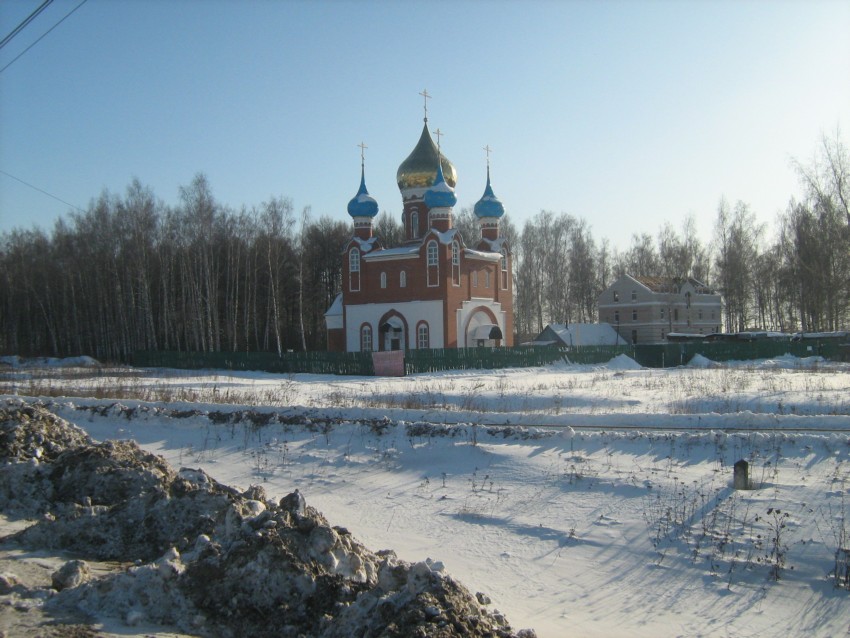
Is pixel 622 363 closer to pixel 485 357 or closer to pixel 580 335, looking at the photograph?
pixel 485 357

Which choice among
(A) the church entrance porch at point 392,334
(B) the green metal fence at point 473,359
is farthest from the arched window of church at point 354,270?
(B) the green metal fence at point 473,359

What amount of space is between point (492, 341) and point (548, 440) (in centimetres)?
3213

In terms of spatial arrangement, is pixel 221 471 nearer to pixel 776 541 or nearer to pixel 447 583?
pixel 447 583

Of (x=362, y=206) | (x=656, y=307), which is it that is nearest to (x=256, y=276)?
(x=362, y=206)

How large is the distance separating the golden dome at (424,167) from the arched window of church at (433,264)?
5354mm

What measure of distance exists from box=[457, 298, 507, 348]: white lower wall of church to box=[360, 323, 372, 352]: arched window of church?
20.2 feet

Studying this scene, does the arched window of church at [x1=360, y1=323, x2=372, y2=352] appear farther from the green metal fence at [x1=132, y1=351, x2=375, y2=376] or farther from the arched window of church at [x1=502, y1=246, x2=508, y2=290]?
the arched window of church at [x1=502, y1=246, x2=508, y2=290]

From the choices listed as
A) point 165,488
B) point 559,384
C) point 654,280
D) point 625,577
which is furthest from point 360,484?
point 654,280

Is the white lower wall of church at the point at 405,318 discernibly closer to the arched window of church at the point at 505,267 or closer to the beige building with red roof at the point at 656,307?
the arched window of church at the point at 505,267

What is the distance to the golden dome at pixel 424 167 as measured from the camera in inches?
1795

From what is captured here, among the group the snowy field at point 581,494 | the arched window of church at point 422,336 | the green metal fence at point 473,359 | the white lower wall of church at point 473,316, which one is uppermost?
the white lower wall of church at point 473,316

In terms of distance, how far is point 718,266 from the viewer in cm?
6494

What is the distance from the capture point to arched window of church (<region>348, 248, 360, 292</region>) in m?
45.2

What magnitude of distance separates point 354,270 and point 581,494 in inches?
1466
